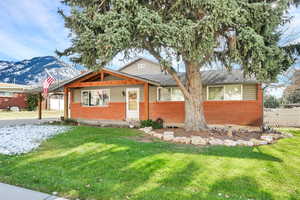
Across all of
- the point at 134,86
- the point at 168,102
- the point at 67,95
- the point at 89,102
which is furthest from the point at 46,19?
the point at 168,102

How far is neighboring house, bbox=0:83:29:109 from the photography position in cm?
2520

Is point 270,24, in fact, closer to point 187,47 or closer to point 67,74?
point 187,47

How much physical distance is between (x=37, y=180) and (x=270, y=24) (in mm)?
8334

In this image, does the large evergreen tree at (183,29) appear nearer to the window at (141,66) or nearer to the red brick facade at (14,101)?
the window at (141,66)

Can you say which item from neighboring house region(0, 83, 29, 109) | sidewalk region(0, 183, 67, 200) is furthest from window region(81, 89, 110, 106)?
neighboring house region(0, 83, 29, 109)

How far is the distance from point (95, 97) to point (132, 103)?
3.13 m

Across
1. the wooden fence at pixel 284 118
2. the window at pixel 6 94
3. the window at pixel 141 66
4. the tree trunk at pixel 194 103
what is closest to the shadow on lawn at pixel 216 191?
the tree trunk at pixel 194 103

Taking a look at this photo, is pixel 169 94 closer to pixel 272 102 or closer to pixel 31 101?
pixel 31 101

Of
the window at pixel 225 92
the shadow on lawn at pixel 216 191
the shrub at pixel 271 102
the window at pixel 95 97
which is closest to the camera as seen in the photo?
the shadow on lawn at pixel 216 191

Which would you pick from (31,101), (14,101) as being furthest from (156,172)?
(14,101)

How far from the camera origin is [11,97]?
25859mm

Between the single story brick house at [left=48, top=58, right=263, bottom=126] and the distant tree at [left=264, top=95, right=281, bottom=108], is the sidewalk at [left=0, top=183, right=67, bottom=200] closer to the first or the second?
the single story brick house at [left=48, top=58, right=263, bottom=126]

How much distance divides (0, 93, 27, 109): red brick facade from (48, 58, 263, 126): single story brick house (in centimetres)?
1586

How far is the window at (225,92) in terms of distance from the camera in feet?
35.4
